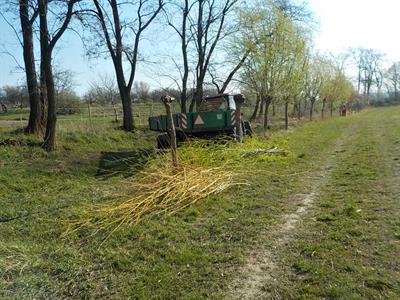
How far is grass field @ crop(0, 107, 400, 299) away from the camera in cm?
344

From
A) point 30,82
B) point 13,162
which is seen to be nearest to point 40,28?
point 30,82

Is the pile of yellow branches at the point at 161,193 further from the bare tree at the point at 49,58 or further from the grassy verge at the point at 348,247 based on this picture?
the bare tree at the point at 49,58

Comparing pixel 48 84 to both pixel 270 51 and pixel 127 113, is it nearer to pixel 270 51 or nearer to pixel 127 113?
pixel 127 113

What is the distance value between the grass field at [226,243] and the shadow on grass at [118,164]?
3.64 ft

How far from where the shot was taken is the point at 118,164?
11.2 metres

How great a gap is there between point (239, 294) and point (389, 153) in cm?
958

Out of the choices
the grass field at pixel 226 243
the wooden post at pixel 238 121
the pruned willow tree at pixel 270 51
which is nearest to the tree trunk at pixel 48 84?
the grass field at pixel 226 243

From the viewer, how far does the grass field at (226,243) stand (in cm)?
344

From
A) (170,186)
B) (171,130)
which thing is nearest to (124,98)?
(171,130)

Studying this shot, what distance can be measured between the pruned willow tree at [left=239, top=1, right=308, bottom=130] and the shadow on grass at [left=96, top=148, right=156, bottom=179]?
8888mm

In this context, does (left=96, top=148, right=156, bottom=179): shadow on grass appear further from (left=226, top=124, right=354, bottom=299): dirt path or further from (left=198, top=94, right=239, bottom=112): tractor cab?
(left=226, top=124, right=354, bottom=299): dirt path

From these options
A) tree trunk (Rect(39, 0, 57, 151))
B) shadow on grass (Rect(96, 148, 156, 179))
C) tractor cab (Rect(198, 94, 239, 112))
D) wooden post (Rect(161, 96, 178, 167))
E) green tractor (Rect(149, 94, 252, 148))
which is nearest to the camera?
wooden post (Rect(161, 96, 178, 167))

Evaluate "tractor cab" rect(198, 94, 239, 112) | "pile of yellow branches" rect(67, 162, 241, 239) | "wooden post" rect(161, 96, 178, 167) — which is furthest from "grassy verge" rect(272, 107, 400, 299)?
"tractor cab" rect(198, 94, 239, 112)

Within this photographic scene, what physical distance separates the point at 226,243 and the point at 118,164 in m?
7.35
